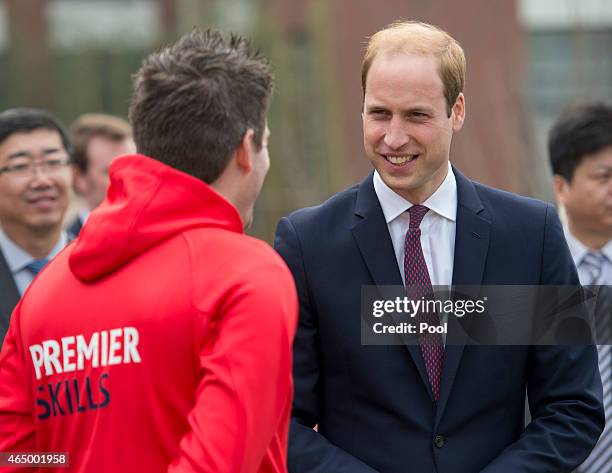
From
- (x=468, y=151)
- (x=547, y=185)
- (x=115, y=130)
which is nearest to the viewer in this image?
(x=115, y=130)

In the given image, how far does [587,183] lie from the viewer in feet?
15.0

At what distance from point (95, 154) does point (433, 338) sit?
4.18 meters

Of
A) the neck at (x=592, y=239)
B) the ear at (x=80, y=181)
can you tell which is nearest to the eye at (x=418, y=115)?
the neck at (x=592, y=239)

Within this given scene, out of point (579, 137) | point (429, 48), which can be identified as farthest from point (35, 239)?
point (429, 48)

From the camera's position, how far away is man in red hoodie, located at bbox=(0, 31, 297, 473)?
7.09 feet

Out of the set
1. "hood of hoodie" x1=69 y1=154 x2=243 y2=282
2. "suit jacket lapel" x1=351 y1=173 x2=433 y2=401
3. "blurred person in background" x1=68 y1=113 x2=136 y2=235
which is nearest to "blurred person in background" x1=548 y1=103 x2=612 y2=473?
"suit jacket lapel" x1=351 y1=173 x2=433 y2=401

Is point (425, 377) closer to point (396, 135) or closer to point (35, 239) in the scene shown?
point (396, 135)

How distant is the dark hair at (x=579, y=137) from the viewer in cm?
466

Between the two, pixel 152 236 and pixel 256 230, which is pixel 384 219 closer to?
pixel 152 236

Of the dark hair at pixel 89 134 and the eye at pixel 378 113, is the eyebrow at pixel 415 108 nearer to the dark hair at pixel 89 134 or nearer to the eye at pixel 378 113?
the eye at pixel 378 113

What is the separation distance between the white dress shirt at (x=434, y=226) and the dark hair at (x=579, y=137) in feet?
5.39

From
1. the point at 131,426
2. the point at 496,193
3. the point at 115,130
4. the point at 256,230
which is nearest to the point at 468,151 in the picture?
the point at 256,230

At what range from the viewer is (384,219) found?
316 centimetres

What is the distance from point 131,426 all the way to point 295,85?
2193cm
